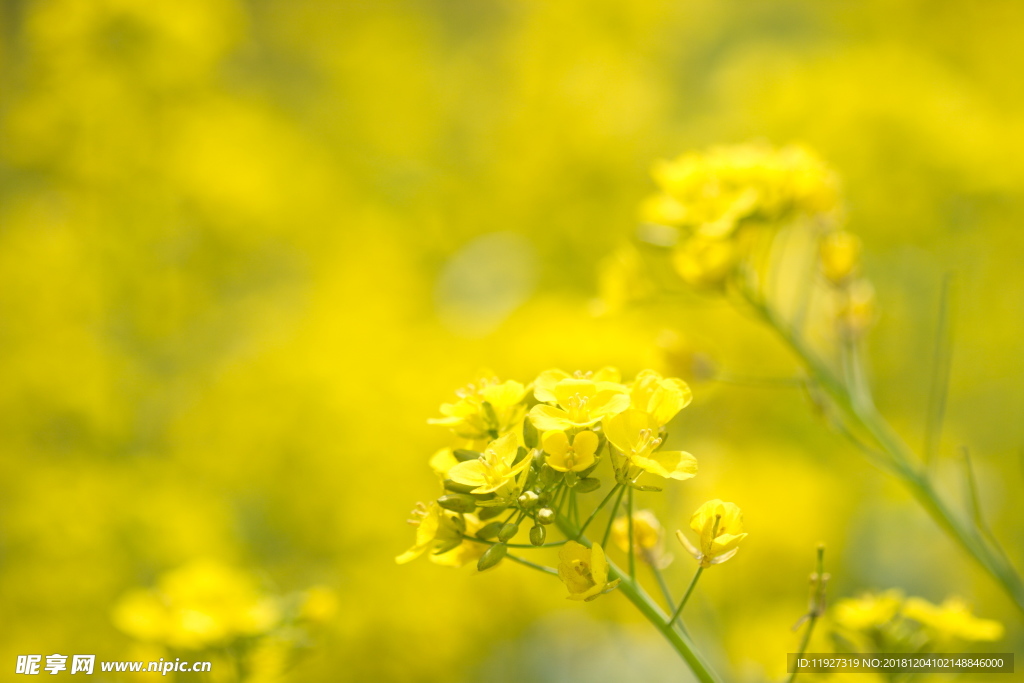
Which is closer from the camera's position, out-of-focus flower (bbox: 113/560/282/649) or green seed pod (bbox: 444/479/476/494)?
green seed pod (bbox: 444/479/476/494)

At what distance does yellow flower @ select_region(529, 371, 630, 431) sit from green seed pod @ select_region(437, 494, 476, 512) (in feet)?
0.43

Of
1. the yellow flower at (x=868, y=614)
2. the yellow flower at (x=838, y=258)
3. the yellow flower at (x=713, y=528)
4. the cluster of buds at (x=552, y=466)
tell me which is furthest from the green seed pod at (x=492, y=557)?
the yellow flower at (x=838, y=258)

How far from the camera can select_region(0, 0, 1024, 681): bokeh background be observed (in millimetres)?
2279

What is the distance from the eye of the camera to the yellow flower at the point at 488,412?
3.39ft

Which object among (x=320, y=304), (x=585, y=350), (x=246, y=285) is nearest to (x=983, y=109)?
(x=585, y=350)

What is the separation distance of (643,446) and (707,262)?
0.66 meters

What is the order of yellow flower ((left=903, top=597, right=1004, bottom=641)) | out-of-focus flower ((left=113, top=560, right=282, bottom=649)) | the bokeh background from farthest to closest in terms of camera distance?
→ 1. the bokeh background
2. out-of-focus flower ((left=113, top=560, right=282, bottom=649))
3. yellow flower ((left=903, top=597, right=1004, bottom=641))

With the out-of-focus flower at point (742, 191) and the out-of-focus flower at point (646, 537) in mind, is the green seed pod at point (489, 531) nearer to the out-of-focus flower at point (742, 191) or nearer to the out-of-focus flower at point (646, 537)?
the out-of-focus flower at point (646, 537)

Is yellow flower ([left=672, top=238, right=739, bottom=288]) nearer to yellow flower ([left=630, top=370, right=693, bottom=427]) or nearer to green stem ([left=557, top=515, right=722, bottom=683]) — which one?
yellow flower ([left=630, top=370, right=693, bottom=427])

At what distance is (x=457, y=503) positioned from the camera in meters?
0.92

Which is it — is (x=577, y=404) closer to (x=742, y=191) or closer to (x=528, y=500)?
(x=528, y=500)

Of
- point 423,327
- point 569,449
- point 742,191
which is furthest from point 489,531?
point 423,327

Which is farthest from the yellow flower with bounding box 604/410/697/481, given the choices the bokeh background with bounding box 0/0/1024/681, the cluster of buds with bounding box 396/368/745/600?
the bokeh background with bounding box 0/0/1024/681

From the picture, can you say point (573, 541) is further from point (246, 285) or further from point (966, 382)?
point (246, 285)
